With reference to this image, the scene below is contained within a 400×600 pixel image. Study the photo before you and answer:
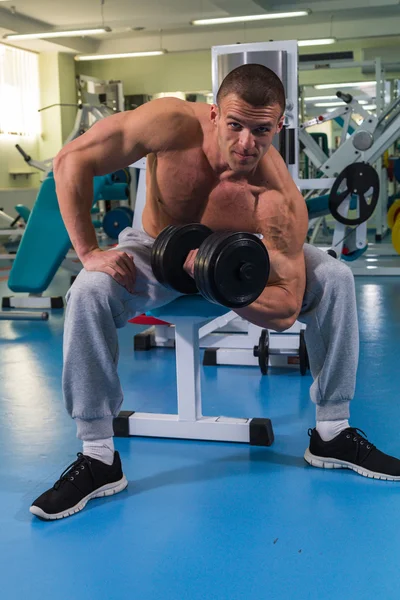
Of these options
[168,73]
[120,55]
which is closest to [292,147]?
[120,55]

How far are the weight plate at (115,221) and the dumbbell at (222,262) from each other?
19.9 ft

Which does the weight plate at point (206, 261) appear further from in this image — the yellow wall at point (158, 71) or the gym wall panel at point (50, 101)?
the yellow wall at point (158, 71)

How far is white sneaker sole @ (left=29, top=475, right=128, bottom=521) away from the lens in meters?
1.53

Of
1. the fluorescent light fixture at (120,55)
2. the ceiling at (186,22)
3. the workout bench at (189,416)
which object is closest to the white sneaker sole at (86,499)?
the workout bench at (189,416)

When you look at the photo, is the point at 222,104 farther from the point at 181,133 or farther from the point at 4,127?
the point at 4,127

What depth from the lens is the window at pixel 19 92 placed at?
34.6ft

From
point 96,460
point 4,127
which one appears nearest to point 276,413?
point 96,460

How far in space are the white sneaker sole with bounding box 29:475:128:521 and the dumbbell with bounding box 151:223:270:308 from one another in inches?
20.7

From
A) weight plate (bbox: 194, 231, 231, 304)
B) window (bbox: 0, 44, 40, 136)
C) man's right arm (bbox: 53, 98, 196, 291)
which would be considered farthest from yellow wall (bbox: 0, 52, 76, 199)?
weight plate (bbox: 194, 231, 231, 304)

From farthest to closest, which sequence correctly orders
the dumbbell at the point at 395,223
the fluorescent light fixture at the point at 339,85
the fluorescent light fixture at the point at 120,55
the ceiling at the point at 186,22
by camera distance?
the fluorescent light fixture at the point at 339,85 < the fluorescent light fixture at the point at 120,55 < the ceiling at the point at 186,22 < the dumbbell at the point at 395,223

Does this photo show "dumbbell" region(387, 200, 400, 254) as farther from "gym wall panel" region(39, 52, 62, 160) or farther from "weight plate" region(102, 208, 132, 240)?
"gym wall panel" region(39, 52, 62, 160)

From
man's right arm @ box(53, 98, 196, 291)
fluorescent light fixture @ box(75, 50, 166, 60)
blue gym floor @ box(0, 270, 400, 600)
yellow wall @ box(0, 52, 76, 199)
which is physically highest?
fluorescent light fixture @ box(75, 50, 166, 60)

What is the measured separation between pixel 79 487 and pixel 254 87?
1003 mm

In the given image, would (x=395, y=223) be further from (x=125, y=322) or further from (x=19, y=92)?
(x=19, y=92)
